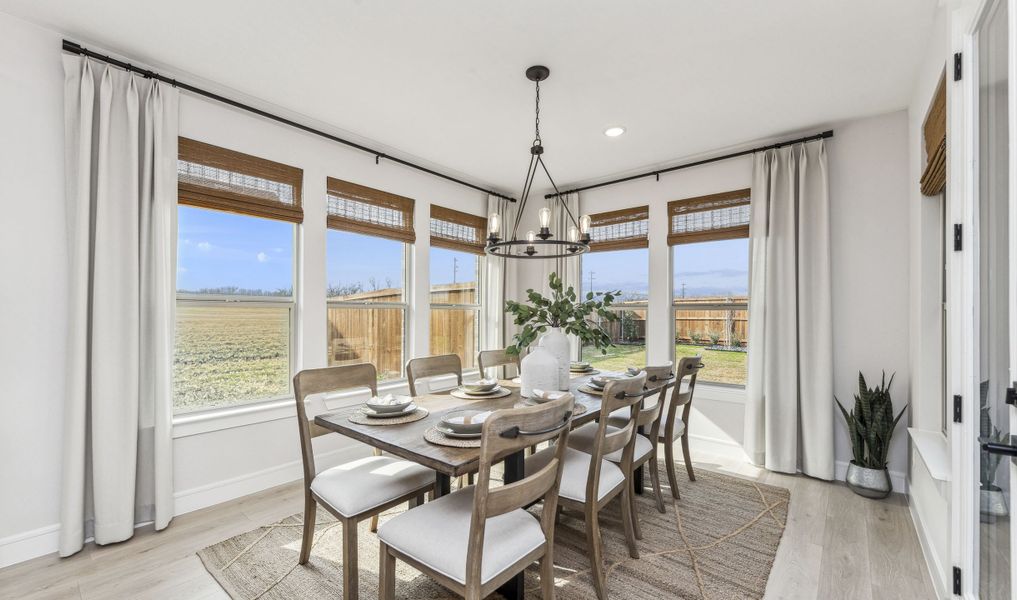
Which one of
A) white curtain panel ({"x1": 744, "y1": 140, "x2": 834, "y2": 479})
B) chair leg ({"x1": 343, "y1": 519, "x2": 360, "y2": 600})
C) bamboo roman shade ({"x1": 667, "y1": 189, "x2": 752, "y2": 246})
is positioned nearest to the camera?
chair leg ({"x1": 343, "y1": 519, "x2": 360, "y2": 600})

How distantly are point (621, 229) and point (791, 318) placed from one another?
1.79 m

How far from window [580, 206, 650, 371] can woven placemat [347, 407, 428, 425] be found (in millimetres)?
2708

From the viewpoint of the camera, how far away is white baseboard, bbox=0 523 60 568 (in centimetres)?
214

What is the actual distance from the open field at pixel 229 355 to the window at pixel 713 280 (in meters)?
3.47

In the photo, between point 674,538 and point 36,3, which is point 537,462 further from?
point 36,3

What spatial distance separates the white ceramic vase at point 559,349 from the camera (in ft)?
8.67

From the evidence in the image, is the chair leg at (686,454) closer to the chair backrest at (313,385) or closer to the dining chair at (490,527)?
the dining chair at (490,527)

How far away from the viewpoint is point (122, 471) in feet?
7.73

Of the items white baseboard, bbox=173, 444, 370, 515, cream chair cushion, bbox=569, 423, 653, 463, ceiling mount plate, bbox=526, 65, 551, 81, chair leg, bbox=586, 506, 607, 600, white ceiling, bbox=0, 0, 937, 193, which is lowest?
white baseboard, bbox=173, 444, 370, 515

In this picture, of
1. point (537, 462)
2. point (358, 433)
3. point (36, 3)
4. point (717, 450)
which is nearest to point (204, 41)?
point (36, 3)

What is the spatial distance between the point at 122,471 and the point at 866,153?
205 inches

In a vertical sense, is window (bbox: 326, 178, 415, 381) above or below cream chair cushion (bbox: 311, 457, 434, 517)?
above

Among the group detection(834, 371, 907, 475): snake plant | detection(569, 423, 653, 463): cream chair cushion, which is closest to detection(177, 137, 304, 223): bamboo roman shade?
detection(569, 423, 653, 463): cream chair cushion

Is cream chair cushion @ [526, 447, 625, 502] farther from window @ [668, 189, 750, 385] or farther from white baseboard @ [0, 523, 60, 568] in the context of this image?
white baseboard @ [0, 523, 60, 568]
